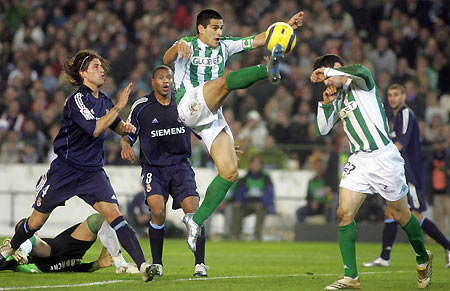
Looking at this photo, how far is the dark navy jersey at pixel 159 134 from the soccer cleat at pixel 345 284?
95.0 inches

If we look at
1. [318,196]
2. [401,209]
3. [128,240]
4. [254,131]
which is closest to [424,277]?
[401,209]

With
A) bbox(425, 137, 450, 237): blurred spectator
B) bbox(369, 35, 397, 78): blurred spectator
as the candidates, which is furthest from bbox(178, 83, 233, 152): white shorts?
bbox(369, 35, 397, 78): blurred spectator

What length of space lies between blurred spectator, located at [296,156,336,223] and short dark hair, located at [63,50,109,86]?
8.71m

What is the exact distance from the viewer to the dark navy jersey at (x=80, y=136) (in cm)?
763

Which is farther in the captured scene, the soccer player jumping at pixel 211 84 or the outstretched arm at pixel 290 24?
the outstretched arm at pixel 290 24

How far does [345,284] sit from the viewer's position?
23.1 feet

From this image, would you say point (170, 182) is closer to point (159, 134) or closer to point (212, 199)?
point (159, 134)

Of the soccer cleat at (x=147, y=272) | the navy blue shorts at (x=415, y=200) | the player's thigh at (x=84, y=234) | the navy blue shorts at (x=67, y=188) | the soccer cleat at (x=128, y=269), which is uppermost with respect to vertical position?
the navy blue shorts at (x=67, y=188)

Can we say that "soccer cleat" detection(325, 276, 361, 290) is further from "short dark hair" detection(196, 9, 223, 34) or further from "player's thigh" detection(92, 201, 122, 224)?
"short dark hair" detection(196, 9, 223, 34)

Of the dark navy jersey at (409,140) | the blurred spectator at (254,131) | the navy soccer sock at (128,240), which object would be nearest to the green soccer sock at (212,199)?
the navy soccer sock at (128,240)

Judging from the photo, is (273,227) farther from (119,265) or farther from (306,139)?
(119,265)

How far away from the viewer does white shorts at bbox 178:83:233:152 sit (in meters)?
7.51

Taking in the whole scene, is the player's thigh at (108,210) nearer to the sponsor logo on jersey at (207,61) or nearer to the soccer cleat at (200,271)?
the soccer cleat at (200,271)

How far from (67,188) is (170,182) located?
123cm
